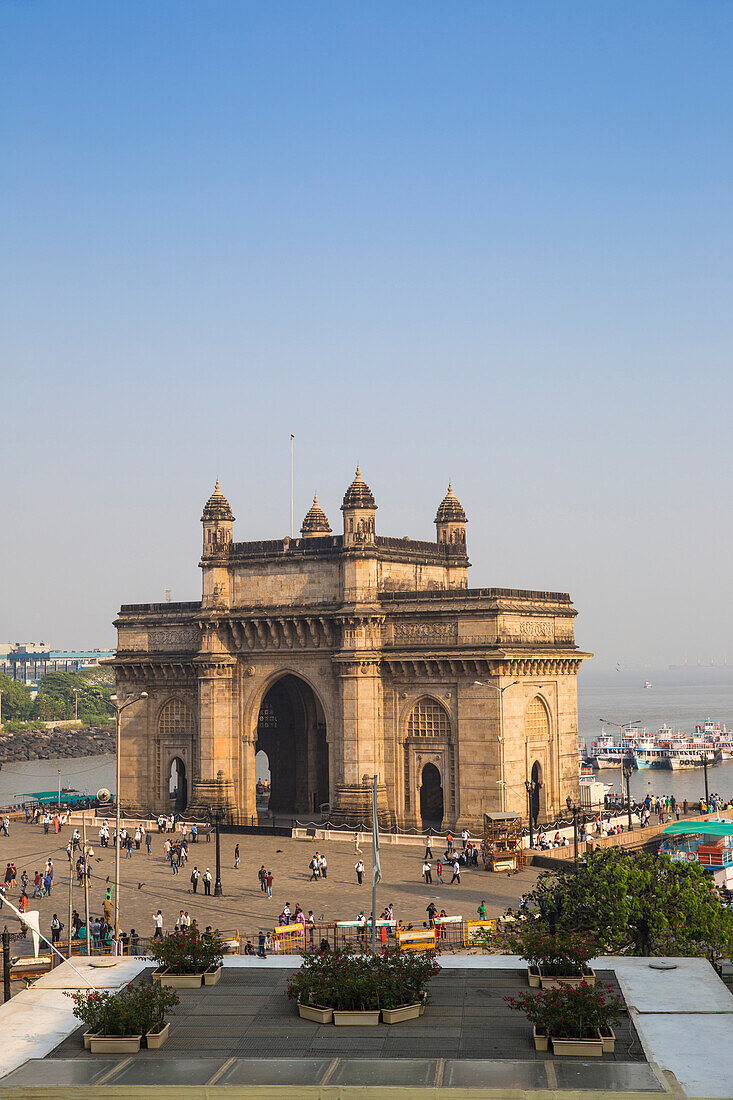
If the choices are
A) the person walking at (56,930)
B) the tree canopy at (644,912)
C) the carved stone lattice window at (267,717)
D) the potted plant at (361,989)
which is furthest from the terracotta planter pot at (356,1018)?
the carved stone lattice window at (267,717)

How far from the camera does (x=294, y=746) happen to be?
74.4 meters

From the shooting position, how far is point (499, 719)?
60469mm

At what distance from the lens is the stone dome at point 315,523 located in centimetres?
8158

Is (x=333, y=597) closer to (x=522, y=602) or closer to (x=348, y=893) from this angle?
(x=522, y=602)

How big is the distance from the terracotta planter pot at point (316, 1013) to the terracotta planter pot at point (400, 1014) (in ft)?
2.97

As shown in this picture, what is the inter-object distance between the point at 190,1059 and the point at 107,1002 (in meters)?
1.85

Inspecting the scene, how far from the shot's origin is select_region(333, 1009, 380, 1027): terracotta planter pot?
69.4 ft

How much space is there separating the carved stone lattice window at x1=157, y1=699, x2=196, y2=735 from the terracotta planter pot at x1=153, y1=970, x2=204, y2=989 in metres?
47.4

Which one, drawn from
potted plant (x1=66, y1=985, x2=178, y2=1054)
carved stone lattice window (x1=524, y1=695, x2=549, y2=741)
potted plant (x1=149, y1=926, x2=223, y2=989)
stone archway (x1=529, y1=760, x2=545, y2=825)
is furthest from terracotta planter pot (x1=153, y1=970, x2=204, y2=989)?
stone archway (x1=529, y1=760, x2=545, y2=825)

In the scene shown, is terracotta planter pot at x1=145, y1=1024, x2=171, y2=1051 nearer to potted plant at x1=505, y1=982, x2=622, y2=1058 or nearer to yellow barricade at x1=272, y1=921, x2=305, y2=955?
potted plant at x1=505, y1=982, x2=622, y2=1058

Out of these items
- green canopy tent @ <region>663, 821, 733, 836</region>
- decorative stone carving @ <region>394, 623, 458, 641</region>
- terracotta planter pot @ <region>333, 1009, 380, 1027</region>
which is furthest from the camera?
decorative stone carving @ <region>394, 623, 458, 641</region>

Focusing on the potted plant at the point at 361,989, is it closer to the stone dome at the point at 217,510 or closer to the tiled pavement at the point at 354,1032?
the tiled pavement at the point at 354,1032

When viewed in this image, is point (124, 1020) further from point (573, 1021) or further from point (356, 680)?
point (356, 680)

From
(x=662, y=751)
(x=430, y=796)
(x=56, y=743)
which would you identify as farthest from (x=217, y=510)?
(x=56, y=743)
